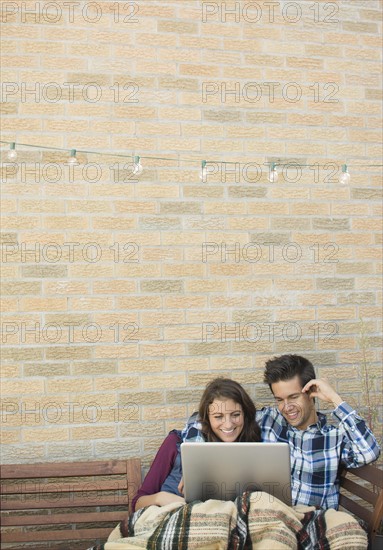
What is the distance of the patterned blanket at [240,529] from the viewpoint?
7.02 ft

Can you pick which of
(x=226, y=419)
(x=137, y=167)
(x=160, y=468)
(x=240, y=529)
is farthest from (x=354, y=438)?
(x=137, y=167)

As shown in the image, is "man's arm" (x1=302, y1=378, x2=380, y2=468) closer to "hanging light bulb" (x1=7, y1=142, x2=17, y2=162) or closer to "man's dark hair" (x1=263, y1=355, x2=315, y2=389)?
"man's dark hair" (x1=263, y1=355, x2=315, y2=389)

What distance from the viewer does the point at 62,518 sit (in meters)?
2.66

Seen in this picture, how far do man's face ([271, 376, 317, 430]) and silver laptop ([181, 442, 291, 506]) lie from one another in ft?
1.36

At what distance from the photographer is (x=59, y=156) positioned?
2.93 m

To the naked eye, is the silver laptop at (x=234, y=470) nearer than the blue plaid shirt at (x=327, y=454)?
Yes

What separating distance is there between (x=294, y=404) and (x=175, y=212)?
96 centimetres

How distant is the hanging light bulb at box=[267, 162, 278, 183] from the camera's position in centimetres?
303

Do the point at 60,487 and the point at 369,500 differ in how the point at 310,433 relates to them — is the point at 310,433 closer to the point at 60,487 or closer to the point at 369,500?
the point at 369,500

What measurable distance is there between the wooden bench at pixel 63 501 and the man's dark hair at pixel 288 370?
63 cm

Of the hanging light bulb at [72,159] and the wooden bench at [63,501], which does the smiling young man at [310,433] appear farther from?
the hanging light bulb at [72,159]

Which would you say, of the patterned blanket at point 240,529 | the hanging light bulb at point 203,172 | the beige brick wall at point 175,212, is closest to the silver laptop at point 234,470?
the patterned blanket at point 240,529

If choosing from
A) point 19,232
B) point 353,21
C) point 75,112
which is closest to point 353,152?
point 353,21

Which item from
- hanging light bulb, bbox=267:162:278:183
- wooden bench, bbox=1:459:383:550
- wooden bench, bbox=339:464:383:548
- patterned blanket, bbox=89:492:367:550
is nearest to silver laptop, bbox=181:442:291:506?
patterned blanket, bbox=89:492:367:550
